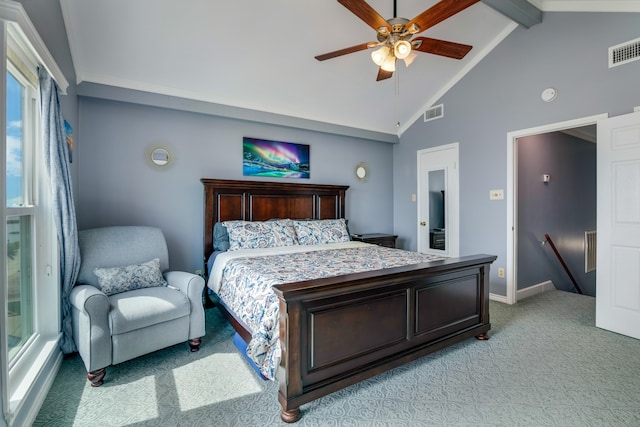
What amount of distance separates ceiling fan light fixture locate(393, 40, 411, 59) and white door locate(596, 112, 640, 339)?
2375 millimetres

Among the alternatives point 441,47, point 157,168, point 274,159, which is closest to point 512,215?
point 441,47

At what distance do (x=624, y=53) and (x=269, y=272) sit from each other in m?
4.03

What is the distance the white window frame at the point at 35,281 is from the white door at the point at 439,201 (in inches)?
184

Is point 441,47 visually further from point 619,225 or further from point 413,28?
point 619,225

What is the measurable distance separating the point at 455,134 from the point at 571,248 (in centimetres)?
300

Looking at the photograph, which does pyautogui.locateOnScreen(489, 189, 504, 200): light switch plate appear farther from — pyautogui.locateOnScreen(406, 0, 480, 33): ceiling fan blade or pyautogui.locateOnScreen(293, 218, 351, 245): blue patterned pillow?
pyautogui.locateOnScreen(406, 0, 480, 33): ceiling fan blade

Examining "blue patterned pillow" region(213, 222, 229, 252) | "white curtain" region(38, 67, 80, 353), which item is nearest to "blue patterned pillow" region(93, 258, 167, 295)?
"white curtain" region(38, 67, 80, 353)

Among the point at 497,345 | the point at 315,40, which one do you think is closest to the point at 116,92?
the point at 315,40

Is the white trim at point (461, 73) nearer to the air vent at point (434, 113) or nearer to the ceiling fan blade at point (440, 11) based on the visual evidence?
the air vent at point (434, 113)

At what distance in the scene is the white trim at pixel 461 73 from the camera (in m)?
3.97

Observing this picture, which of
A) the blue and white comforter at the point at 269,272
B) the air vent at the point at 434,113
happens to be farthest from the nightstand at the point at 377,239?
the air vent at the point at 434,113

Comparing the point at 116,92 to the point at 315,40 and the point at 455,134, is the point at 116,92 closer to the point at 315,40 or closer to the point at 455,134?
the point at 315,40

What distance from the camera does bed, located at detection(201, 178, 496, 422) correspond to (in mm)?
1832

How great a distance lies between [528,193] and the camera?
4438 mm
